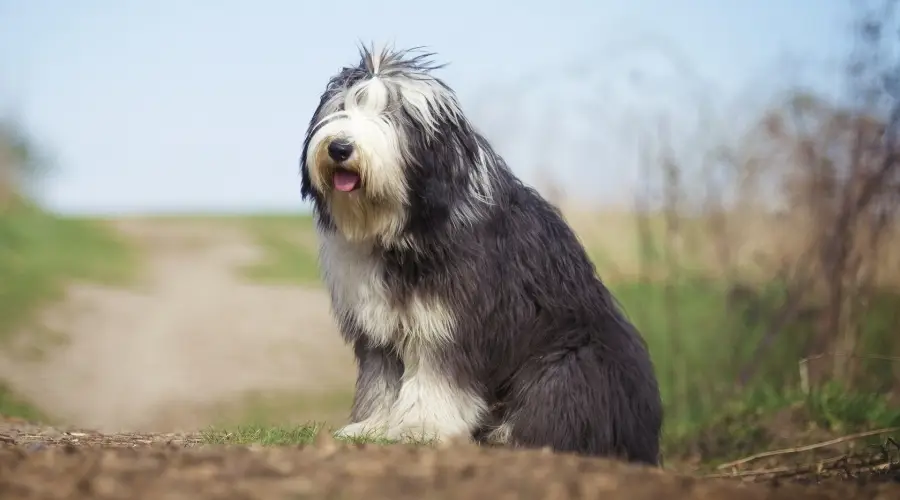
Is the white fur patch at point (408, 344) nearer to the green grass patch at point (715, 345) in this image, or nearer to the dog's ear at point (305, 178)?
the dog's ear at point (305, 178)

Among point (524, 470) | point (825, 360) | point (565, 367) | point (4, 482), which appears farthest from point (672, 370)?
point (4, 482)

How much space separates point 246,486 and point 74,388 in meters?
7.60

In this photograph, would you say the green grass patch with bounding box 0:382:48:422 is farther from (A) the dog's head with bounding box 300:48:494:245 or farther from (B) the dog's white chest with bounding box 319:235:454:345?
(A) the dog's head with bounding box 300:48:494:245

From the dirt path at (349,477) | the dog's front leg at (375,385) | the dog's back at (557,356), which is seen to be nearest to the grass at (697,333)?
the dog's back at (557,356)

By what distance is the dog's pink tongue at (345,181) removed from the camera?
5.02m

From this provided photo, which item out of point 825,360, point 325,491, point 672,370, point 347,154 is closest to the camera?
point 325,491

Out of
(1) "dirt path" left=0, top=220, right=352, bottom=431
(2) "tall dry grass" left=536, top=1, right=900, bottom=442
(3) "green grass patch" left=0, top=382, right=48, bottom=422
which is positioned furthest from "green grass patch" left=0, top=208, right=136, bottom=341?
(2) "tall dry grass" left=536, top=1, right=900, bottom=442

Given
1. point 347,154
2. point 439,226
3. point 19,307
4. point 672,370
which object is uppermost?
point 347,154

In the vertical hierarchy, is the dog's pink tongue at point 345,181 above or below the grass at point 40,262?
above

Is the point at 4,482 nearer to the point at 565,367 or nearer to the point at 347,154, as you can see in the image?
the point at 347,154

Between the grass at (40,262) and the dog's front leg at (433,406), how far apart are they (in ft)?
18.9

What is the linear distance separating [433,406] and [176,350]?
6884 mm

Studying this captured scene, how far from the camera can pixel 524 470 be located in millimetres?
3711

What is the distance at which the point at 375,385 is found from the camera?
5.50 metres
